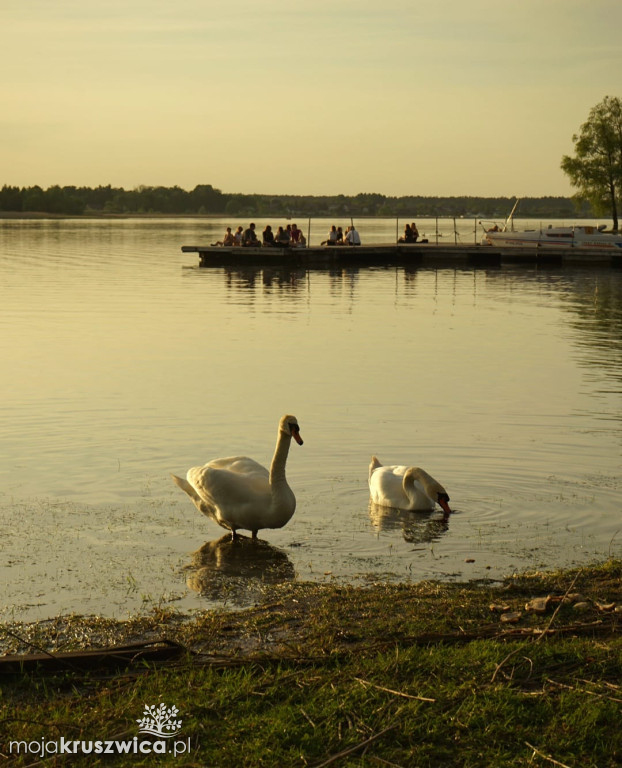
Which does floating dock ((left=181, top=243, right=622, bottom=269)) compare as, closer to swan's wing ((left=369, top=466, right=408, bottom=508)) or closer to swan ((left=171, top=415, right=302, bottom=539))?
swan's wing ((left=369, top=466, right=408, bottom=508))

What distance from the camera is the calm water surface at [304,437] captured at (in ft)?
30.9

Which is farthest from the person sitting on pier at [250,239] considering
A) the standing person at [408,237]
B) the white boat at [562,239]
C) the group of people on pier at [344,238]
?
the white boat at [562,239]

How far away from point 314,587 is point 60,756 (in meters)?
3.59

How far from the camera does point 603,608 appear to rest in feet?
23.2

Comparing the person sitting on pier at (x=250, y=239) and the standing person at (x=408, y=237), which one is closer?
the person sitting on pier at (x=250, y=239)

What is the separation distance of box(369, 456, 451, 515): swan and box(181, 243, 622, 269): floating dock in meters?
45.9

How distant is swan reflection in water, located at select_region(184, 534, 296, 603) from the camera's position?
8.62 metres

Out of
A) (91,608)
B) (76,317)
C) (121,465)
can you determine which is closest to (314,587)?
(91,608)

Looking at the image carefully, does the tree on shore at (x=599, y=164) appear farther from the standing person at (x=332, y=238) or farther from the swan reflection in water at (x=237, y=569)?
the swan reflection in water at (x=237, y=569)

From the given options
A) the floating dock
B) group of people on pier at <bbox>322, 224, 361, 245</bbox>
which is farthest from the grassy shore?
group of people on pier at <bbox>322, 224, 361, 245</bbox>

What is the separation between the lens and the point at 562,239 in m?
63.6

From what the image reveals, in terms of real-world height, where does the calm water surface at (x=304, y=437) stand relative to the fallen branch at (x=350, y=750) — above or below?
below

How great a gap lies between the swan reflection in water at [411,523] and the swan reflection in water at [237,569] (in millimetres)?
1370

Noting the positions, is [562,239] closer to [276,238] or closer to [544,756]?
[276,238]
